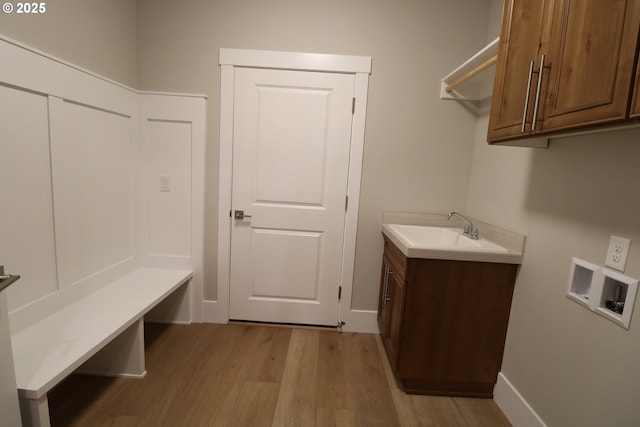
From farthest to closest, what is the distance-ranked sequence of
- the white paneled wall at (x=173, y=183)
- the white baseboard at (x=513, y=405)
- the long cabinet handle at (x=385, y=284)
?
the white paneled wall at (x=173, y=183), the long cabinet handle at (x=385, y=284), the white baseboard at (x=513, y=405)

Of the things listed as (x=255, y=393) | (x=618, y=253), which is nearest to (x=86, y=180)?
(x=255, y=393)

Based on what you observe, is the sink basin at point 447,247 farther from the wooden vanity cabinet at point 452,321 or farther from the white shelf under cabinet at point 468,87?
the white shelf under cabinet at point 468,87

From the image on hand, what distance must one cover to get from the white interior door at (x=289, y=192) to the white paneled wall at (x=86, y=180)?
349mm

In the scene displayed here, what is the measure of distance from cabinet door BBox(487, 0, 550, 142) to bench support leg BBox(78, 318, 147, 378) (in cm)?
221

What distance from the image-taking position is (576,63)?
965 millimetres

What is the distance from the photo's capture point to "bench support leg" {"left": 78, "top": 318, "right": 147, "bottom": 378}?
1761 millimetres

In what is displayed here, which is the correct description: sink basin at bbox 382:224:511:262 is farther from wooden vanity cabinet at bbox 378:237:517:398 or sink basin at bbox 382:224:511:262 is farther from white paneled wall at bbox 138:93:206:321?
white paneled wall at bbox 138:93:206:321

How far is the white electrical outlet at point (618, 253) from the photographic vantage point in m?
1.06

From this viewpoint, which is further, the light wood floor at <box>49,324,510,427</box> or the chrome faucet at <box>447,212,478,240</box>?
the chrome faucet at <box>447,212,478,240</box>

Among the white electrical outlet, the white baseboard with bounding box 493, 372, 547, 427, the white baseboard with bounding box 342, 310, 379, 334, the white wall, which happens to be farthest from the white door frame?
the white electrical outlet

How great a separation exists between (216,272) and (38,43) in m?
1.73

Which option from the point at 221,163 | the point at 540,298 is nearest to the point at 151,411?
the point at 221,163

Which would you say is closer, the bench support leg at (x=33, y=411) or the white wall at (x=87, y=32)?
the bench support leg at (x=33, y=411)

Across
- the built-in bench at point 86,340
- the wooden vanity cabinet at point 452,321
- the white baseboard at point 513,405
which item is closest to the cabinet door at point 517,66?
the wooden vanity cabinet at point 452,321
